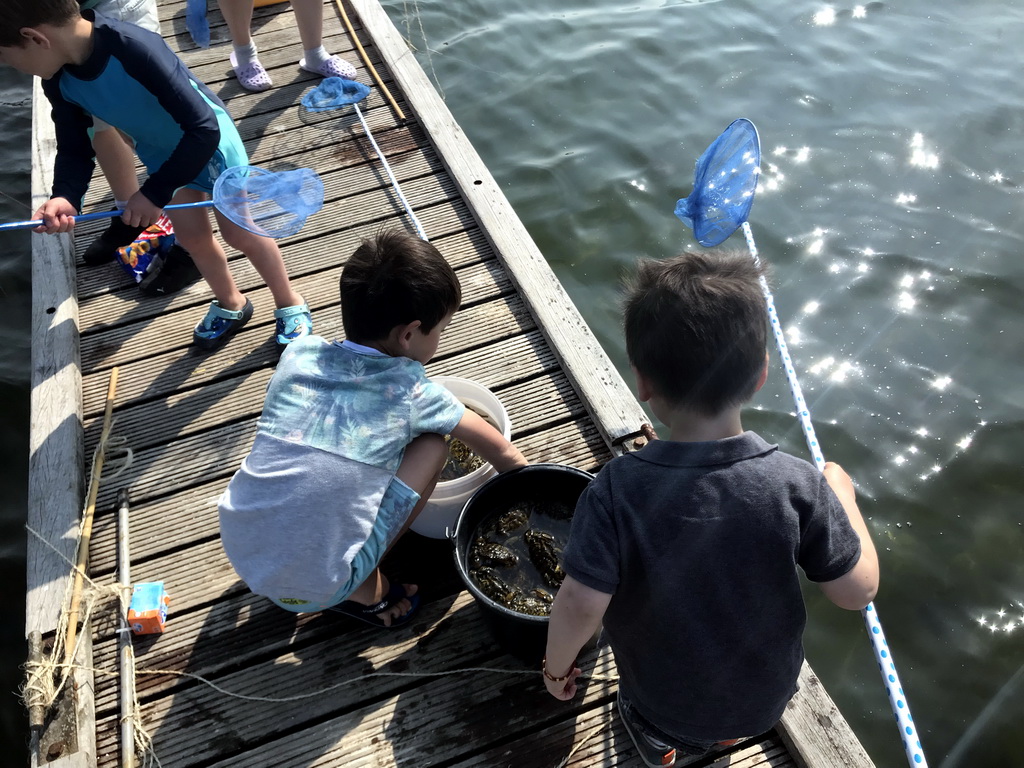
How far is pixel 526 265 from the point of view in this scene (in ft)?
10.2

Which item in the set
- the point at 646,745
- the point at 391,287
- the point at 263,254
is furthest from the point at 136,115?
the point at 646,745

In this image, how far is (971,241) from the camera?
3963mm

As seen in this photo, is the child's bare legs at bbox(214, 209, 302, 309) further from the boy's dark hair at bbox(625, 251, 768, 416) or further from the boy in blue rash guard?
the boy's dark hair at bbox(625, 251, 768, 416)

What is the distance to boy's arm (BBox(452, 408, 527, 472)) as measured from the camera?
204 cm

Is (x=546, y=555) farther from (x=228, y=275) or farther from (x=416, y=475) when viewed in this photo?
(x=228, y=275)

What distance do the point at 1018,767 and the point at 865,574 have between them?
1736mm

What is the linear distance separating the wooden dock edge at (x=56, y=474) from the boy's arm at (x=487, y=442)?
4.01 ft

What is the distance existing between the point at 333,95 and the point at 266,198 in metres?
1.47

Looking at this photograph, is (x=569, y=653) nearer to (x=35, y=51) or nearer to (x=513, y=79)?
(x=35, y=51)

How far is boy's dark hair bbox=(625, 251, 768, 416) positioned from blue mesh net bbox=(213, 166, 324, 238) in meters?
1.72

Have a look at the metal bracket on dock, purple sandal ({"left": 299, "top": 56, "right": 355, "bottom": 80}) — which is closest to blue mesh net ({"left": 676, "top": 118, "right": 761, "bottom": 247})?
the metal bracket on dock

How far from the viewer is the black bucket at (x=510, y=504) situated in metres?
1.91

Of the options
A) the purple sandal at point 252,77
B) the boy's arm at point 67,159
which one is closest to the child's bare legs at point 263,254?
the boy's arm at point 67,159

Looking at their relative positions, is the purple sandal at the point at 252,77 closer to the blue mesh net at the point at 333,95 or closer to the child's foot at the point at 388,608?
the blue mesh net at the point at 333,95
